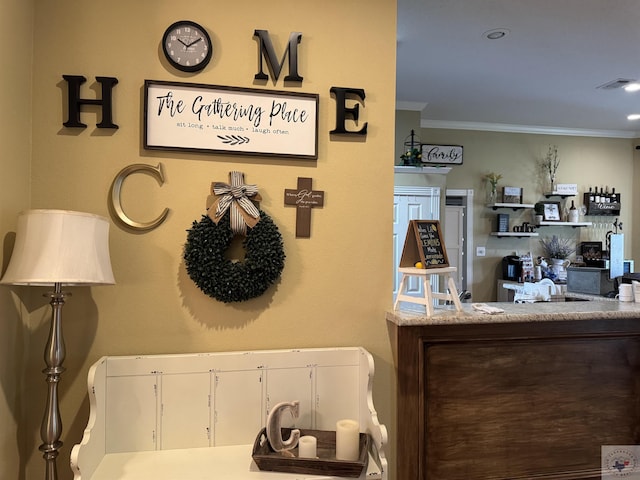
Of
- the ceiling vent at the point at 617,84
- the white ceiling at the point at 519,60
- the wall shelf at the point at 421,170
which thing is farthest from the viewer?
the wall shelf at the point at 421,170

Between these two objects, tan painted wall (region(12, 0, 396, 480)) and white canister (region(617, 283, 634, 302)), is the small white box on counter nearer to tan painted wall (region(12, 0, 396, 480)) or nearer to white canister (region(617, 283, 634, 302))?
white canister (region(617, 283, 634, 302))

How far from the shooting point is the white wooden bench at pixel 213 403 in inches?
62.4

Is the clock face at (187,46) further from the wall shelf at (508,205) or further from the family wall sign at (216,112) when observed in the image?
the wall shelf at (508,205)

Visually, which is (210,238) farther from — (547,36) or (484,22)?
(547,36)

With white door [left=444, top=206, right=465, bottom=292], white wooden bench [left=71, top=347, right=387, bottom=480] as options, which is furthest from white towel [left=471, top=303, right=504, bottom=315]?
white door [left=444, top=206, right=465, bottom=292]

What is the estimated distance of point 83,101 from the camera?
169cm

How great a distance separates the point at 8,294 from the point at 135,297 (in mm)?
415

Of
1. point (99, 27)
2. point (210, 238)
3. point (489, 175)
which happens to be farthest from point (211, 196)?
point (489, 175)

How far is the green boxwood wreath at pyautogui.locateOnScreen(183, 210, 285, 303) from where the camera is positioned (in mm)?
1711

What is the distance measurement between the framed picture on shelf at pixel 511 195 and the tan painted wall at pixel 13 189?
17.1 feet

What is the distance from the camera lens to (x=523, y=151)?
570 centimetres

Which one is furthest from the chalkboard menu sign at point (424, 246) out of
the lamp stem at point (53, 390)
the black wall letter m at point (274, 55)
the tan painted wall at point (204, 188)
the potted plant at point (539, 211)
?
the potted plant at point (539, 211)

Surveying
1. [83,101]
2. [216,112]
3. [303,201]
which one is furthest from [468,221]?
[83,101]

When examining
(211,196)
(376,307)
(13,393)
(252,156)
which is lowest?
(13,393)
